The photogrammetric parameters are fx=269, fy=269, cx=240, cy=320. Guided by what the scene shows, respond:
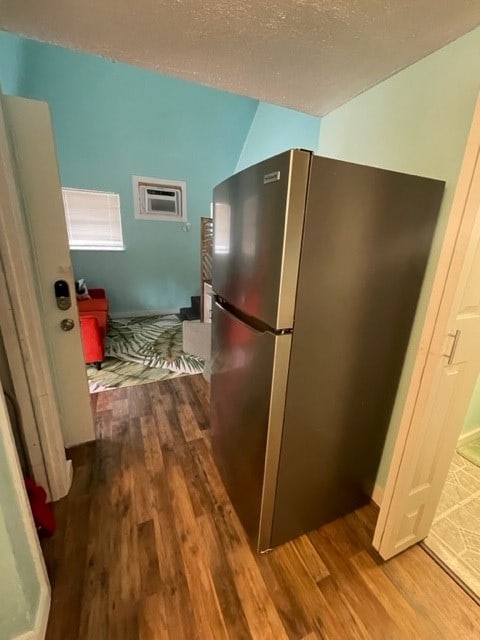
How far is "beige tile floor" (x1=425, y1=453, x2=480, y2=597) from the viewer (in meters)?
1.22

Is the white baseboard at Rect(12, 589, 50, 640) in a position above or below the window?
below

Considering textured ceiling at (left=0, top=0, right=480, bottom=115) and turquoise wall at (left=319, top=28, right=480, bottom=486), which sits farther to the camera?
turquoise wall at (left=319, top=28, right=480, bottom=486)

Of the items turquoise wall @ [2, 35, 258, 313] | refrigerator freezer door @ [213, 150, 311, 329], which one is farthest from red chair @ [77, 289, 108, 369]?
refrigerator freezer door @ [213, 150, 311, 329]

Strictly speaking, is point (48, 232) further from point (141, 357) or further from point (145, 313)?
point (145, 313)

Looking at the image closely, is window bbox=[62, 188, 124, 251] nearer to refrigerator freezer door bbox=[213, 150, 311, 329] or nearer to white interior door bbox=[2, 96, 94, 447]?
white interior door bbox=[2, 96, 94, 447]

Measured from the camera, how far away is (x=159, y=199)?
434 centimetres

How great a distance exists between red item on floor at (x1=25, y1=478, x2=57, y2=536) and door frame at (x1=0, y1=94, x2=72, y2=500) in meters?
0.10

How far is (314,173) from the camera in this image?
800 millimetres

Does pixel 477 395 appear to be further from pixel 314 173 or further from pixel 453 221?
pixel 314 173

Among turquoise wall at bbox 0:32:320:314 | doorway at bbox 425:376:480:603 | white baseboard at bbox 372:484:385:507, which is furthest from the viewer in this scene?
turquoise wall at bbox 0:32:320:314

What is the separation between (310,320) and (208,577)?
116 centimetres

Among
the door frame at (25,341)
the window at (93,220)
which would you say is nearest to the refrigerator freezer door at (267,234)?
the door frame at (25,341)

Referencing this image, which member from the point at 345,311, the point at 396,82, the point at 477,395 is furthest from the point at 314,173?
the point at 477,395

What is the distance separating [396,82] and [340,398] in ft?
4.74
